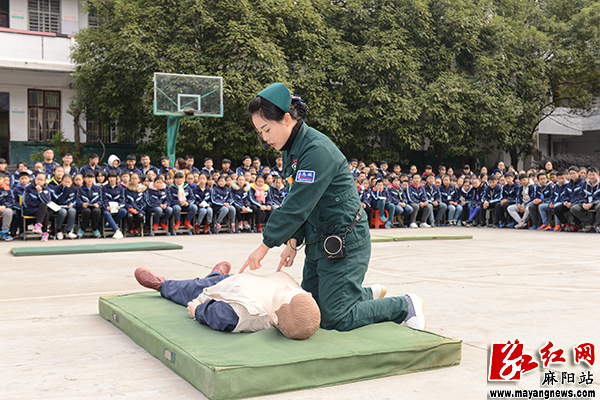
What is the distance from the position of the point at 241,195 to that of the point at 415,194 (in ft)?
17.9

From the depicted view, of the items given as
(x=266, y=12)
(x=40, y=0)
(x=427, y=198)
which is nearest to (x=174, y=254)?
(x=427, y=198)

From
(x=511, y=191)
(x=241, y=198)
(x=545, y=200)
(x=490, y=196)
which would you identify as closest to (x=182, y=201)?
(x=241, y=198)

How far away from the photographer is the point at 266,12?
61.6 ft

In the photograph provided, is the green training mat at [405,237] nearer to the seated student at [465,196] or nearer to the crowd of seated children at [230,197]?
the crowd of seated children at [230,197]

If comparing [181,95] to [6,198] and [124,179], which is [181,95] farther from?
[6,198]

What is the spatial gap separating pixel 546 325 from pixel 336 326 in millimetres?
1651

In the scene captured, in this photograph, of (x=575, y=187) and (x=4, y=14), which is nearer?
(x=575, y=187)

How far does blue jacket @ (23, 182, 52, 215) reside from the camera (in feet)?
37.4

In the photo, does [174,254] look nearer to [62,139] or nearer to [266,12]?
[266,12]

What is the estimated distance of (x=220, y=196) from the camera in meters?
13.8

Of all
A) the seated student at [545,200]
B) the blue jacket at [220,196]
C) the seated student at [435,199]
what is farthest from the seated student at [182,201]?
the seated student at [545,200]

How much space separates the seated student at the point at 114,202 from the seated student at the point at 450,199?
970 cm

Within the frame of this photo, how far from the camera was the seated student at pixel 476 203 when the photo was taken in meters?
16.8

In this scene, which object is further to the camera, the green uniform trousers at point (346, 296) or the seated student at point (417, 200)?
the seated student at point (417, 200)
